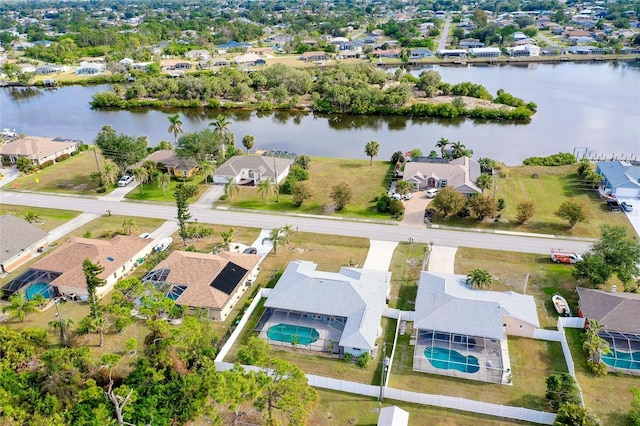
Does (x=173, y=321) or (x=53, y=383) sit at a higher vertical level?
(x=53, y=383)

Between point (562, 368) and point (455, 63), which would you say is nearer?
point (562, 368)

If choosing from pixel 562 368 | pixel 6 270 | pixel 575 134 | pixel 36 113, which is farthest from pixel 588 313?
pixel 36 113

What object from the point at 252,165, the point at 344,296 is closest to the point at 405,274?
the point at 344,296

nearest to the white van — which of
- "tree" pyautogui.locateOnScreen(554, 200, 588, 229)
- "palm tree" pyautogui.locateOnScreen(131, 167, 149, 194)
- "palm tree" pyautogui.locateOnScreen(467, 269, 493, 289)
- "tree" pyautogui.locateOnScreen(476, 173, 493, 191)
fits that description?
"tree" pyautogui.locateOnScreen(476, 173, 493, 191)

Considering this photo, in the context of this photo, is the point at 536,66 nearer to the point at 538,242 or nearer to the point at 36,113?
the point at 538,242

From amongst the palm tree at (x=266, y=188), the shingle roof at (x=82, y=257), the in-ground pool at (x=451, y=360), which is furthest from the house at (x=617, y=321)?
the shingle roof at (x=82, y=257)
